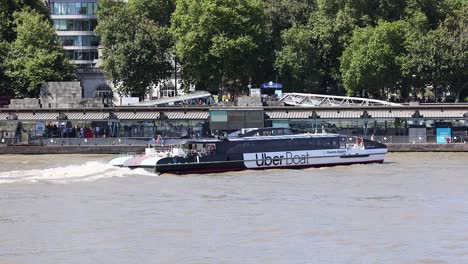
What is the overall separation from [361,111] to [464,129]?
25.6 ft

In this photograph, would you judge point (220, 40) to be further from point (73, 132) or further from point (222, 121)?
point (73, 132)

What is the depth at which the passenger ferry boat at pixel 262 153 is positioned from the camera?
7262cm

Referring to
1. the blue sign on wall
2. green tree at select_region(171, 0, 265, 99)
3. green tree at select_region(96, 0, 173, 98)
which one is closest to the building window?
green tree at select_region(96, 0, 173, 98)

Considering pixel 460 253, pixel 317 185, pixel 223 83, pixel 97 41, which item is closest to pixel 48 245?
pixel 460 253

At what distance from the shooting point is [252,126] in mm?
98625

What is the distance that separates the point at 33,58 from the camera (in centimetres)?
11900

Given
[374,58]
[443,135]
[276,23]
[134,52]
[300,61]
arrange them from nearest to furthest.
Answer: [443,135] < [374,58] < [300,61] < [134,52] < [276,23]

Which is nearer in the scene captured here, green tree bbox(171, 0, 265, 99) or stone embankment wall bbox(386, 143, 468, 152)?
stone embankment wall bbox(386, 143, 468, 152)

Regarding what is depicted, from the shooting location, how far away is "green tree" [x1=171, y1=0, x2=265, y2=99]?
11494cm

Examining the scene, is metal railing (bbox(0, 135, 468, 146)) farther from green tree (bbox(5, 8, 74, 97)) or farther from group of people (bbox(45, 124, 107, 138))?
green tree (bbox(5, 8, 74, 97))

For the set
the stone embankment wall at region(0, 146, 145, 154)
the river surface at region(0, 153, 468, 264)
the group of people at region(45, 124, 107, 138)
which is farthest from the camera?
the group of people at region(45, 124, 107, 138)

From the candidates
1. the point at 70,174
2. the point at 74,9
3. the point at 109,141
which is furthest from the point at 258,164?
the point at 74,9

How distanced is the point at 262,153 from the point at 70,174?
12106 mm

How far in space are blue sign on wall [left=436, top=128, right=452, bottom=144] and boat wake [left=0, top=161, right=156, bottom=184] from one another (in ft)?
99.9
